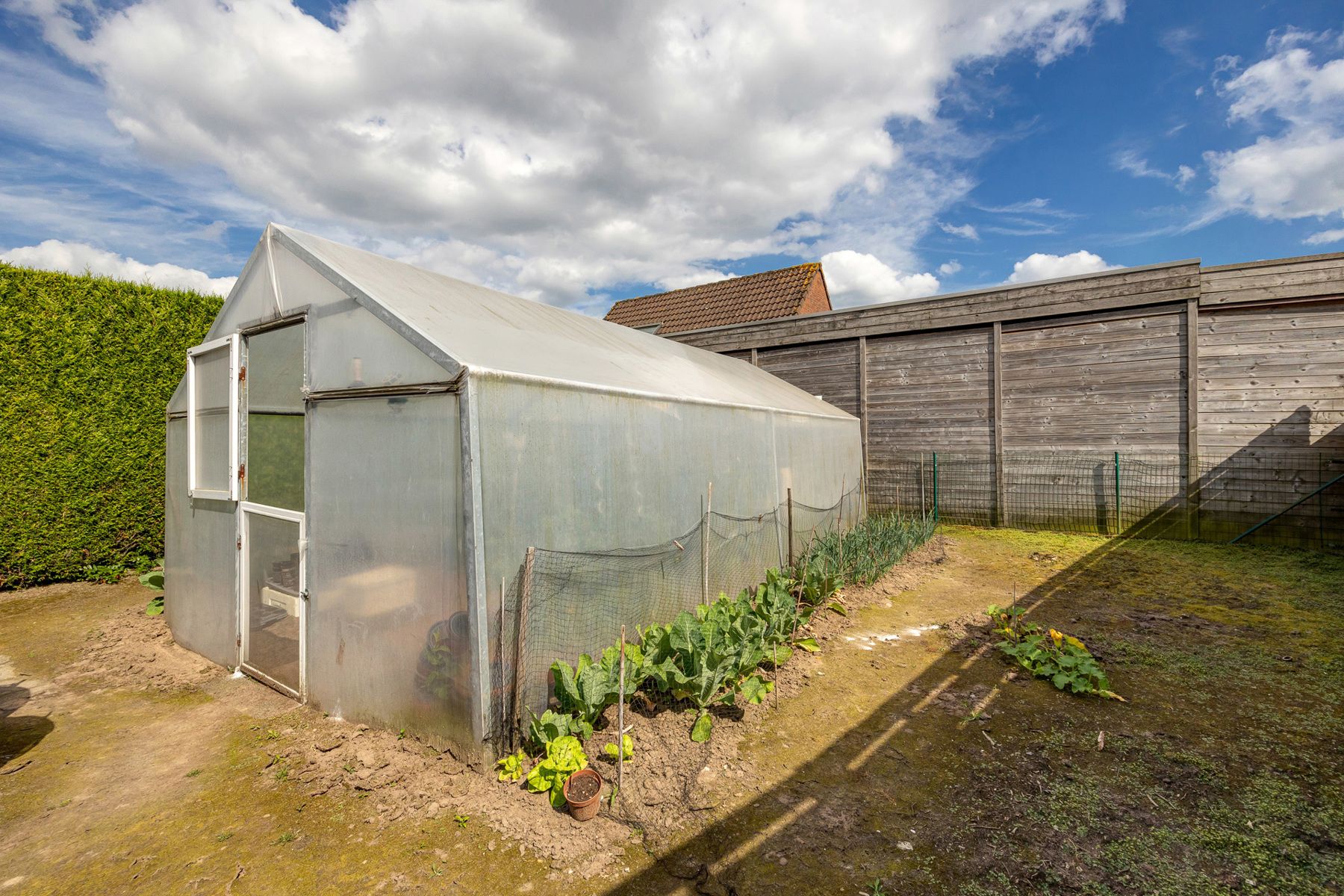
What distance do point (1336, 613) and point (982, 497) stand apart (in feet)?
14.2

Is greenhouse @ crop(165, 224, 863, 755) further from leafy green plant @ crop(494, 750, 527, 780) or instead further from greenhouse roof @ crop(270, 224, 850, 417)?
leafy green plant @ crop(494, 750, 527, 780)

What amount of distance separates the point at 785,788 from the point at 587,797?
1067mm

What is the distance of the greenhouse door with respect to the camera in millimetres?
3988

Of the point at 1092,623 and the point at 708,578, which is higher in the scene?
the point at 708,578

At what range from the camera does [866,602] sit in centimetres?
604

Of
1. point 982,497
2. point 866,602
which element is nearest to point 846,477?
point 982,497

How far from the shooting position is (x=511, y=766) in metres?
3.02

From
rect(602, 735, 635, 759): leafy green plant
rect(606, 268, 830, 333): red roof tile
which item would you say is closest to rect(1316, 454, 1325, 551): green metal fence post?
rect(606, 268, 830, 333): red roof tile

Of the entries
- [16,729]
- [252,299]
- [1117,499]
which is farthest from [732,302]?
[16,729]

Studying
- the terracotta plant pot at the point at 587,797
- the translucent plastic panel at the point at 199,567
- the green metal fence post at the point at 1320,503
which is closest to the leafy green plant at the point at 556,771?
the terracotta plant pot at the point at 587,797

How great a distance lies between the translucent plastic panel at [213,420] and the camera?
4.69 meters

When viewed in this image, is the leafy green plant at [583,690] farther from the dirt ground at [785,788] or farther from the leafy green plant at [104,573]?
the leafy green plant at [104,573]

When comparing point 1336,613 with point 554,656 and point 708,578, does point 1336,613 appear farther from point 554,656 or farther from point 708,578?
point 554,656

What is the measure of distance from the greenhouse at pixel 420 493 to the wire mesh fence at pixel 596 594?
18 millimetres
